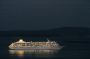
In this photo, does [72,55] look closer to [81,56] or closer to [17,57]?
[81,56]

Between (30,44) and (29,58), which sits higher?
(30,44)

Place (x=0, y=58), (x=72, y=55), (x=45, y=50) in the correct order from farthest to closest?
(x=45, y=50) < (x=72, y=55) < (x=0, y=58)

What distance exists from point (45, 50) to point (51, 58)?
72.3 feet

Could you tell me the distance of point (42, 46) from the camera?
111 m

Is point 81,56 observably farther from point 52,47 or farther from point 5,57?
point 52,47

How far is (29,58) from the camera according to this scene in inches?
3349

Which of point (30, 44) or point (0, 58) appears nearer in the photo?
point (0, 58)

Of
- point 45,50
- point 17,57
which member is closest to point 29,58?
point 17,57

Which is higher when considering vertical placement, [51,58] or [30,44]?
[30,44]

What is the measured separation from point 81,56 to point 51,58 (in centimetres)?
575

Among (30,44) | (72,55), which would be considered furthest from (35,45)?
(72,55)

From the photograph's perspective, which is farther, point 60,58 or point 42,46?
point 42,46

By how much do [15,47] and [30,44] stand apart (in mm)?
3686

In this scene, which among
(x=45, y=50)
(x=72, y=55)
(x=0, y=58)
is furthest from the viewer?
(x=45, y=50)
